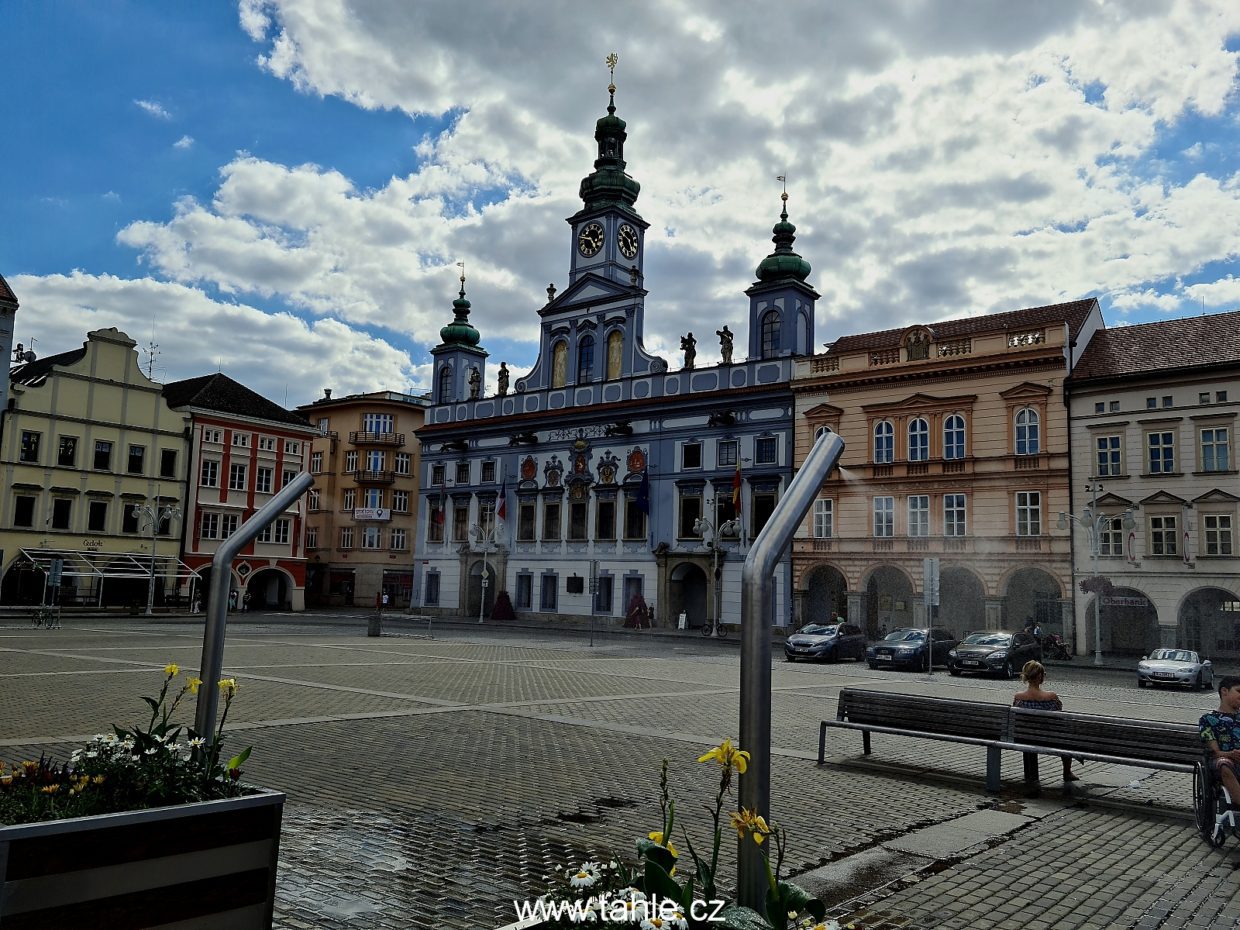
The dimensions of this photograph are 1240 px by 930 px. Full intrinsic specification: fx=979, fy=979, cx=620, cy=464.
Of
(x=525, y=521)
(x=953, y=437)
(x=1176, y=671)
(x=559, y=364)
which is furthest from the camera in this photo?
(x=559, y=364)

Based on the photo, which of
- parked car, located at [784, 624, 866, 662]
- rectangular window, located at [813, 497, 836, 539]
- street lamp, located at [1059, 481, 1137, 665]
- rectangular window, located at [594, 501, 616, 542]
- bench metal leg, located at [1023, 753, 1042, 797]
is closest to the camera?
bench metal leg, located at [1023, 753, 1042, 797]

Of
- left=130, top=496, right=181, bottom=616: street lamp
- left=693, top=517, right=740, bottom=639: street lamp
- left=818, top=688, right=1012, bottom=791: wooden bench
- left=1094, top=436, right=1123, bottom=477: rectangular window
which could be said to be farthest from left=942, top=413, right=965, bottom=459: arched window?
left=130, top=496, right=181, bottom=616: street lamp

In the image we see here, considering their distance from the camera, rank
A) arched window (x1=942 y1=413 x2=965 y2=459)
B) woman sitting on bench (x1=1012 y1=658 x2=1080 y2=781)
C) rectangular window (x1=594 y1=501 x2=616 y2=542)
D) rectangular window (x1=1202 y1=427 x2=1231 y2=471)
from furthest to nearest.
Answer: rectangular window (x1=594 y1=501 x2=616 y2=542)
arched window (x1=942 y1=413 x2=965 y2=459)
rectangular window (x1=1202 y1=427 x2=1231 y2=471)
woman sitting on bench (x1=1012 y1=658 x2=1080 y2=781)

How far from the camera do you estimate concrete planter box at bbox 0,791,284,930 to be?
12.3ft

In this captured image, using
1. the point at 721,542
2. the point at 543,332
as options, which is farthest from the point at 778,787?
the point at 543,332

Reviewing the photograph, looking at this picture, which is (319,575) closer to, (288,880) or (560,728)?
(560,728)

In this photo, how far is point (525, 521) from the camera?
186 ft

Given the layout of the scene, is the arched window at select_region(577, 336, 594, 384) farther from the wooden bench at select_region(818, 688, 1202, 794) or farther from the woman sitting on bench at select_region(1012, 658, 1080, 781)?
the woman sitting on bench at select_region(1012, 658, 1080, 781)

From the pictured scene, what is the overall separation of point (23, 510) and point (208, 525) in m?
10.3

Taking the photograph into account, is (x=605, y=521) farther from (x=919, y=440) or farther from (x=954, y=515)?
(x=954, y=515)

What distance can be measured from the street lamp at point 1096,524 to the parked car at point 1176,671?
17.8 feet

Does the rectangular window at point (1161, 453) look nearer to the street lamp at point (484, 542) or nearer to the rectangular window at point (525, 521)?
the rectangular window at point (525, 521)

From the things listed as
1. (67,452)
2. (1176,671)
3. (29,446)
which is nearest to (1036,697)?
(1176,671)

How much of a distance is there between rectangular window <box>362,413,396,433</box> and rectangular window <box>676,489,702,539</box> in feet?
97.5
